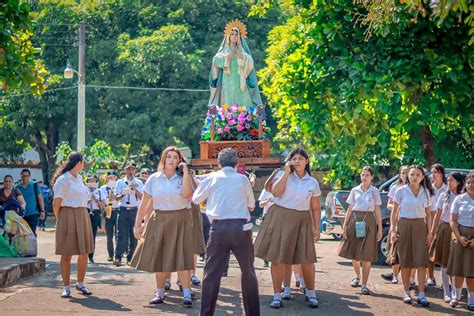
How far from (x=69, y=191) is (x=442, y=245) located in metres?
5.36

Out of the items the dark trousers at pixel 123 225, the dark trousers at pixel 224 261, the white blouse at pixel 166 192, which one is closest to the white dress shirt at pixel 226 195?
the dark trousers at pixel 224 261

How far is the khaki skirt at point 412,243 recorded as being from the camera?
11.6 meters

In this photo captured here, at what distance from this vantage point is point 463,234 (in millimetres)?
11477

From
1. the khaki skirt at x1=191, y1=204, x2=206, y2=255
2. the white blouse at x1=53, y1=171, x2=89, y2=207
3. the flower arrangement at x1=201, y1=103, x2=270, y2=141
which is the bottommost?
the khaki skirt at x1=191, y1=204, x2=206, y2=255

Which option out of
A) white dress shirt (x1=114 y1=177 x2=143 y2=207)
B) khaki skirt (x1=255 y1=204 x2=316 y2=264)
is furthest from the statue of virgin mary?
khaki skirt (x1=255 y1=204 x2=316 y2=264)

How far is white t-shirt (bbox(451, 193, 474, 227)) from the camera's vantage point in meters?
11.4

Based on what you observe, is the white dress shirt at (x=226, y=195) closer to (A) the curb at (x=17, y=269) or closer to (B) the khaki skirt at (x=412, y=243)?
(B) the khaki skirt at (x=412, y=243)

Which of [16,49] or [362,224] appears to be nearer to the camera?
[362,224]

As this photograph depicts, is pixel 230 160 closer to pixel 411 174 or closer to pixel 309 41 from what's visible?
pixel 411 174

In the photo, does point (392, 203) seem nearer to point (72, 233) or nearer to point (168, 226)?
point (168, 226)

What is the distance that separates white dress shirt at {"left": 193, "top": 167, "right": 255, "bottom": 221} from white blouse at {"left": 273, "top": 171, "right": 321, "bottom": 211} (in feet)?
4.26

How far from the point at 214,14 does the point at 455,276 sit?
86.7 feet

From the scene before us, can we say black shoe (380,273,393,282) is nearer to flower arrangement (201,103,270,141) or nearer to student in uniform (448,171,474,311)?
student in uniform (448,171,474,311)

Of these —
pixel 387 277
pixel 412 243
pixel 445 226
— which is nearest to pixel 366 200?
pixel 445 226
